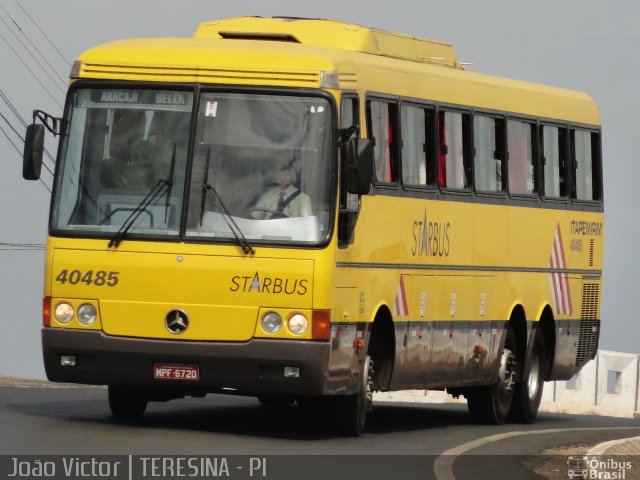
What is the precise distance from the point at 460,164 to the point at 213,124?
14.8 ft

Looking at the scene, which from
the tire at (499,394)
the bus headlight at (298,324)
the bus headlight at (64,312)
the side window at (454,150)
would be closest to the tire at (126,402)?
the bus headlight at (64,312)

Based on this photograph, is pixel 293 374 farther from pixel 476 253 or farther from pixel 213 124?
pixel 476 253

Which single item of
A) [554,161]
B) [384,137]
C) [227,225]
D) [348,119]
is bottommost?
[227,225]

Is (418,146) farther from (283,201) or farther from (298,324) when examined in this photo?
(298,324)

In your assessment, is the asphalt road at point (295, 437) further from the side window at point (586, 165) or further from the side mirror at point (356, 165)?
the side window at point (586, 165)

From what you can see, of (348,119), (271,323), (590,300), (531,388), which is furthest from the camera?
(590,300)

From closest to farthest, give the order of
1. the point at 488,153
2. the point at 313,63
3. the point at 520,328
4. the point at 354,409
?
the point at 313,63 → the point at 354,409 → the point at 488,153 → the point at 520,328

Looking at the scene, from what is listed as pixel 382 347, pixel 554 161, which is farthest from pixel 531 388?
pixel 382 347

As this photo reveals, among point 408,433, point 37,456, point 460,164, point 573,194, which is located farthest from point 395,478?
point 573,194

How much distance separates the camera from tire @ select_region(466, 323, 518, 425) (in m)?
25.0

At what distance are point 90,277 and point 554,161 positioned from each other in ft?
28.1

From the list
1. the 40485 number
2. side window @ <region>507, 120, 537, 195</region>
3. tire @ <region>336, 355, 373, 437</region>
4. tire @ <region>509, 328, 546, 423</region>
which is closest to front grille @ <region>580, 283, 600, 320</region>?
tire @ <region>509, 328, 546, 423</region>

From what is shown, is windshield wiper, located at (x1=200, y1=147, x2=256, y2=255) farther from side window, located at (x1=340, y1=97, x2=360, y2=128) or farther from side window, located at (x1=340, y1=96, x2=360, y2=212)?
side window, located at (x1=340, y1=97, x2=360, y2=128)

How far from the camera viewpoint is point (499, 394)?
25156 mm
